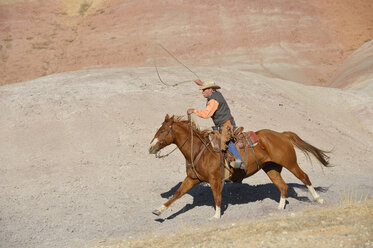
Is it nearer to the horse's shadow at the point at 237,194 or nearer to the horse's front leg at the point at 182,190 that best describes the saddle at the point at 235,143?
the horse's front leg at the point at 182,190

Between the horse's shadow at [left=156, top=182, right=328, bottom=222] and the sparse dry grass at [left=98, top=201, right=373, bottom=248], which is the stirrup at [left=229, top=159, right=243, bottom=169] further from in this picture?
the horse's shadow at [left=156, top=182, right=328, bottom=222]

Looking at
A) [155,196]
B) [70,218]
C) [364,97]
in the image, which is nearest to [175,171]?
[155,196]

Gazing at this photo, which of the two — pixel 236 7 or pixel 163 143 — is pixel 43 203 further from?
pixel 236 7

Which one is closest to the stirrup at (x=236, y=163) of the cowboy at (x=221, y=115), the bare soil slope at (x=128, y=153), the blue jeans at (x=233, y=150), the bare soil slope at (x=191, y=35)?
the cowboy at (x=221, y=115)

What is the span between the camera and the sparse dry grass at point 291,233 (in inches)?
269

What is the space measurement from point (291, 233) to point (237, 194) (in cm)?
493

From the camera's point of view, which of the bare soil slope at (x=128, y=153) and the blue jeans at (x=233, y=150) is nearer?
the blue jeans at (x=233, y=150)

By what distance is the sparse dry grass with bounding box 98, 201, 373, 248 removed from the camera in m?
6.83

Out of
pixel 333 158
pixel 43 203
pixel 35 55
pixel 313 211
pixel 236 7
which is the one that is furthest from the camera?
pixel 236 7

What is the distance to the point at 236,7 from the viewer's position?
55.8 m

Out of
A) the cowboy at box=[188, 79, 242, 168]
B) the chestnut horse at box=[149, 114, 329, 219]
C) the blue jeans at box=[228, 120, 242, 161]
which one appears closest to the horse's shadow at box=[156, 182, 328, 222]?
the chestnut horse at box=[149, 114, 329, 219]

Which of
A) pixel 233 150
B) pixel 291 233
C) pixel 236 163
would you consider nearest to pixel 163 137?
pixel 233 150

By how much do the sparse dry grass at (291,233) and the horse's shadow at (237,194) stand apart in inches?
77.1

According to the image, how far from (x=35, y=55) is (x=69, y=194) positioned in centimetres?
4250
